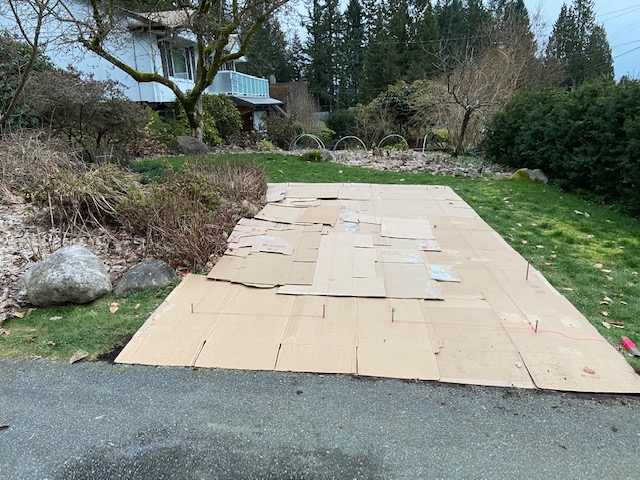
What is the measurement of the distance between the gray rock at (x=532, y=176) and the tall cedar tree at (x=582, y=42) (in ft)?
78.7

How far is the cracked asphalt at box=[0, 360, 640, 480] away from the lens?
162cm

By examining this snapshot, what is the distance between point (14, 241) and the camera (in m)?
3.86

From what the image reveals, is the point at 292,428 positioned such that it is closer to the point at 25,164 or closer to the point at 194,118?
the point at 25,164

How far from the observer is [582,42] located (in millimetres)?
27984

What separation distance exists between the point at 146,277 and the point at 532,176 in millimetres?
6977

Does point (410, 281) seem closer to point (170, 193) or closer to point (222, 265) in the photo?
point (222, 265)

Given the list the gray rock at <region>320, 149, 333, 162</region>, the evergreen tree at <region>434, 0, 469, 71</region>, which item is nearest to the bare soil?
the gray rock at <region>320, 149, 333, 162</region>

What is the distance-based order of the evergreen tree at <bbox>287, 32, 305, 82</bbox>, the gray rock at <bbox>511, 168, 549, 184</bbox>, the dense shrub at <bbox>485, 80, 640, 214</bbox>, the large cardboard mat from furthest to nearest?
the evergreen tree at <bbox>287, 32, 305, 82</bbox> < the gray rock at <bbox>511, 168, 549, 184</bbox> < the dense shrub at <bbox>485, 80, 640, 214</bbox> < the large cardboard mat

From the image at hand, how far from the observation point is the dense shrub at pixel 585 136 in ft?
17.9

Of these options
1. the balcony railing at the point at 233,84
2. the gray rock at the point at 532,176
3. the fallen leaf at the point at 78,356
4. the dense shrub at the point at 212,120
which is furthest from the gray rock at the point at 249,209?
the balcony railing at the point at 233,84

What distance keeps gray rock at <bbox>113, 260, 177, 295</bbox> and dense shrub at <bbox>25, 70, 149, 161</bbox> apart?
4.47 metres

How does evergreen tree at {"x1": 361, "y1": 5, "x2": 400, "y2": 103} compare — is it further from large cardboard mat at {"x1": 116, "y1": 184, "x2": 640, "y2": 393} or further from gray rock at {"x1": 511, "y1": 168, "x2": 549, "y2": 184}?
large cardboard mat at {"x1": 116, "y1": 184, "x2": 640, "y2": 393}

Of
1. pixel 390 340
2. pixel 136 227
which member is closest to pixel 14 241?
pixel 136 227

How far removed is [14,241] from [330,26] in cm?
3095
